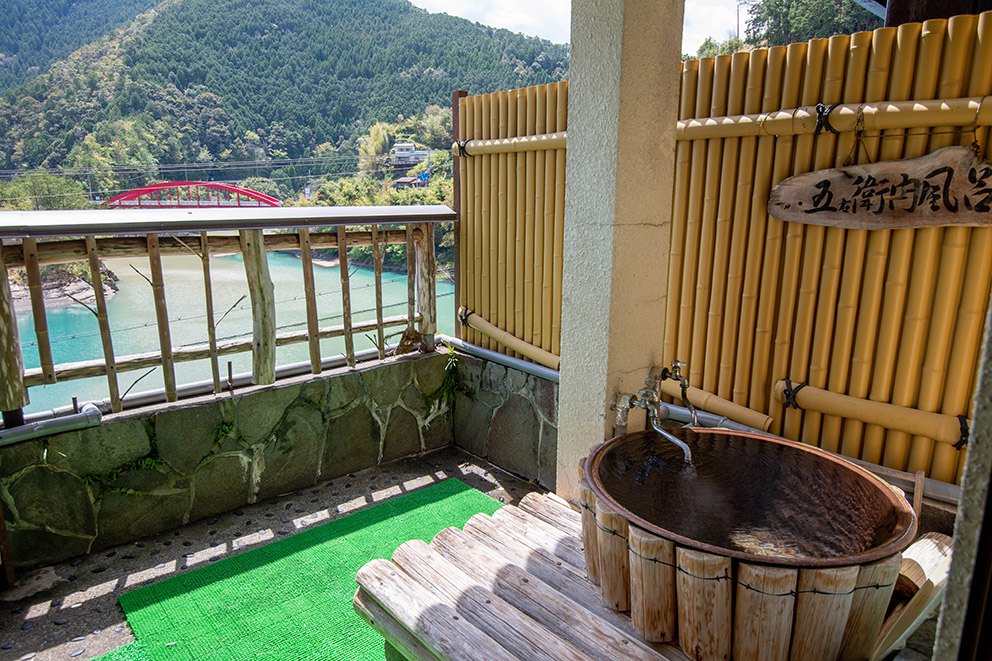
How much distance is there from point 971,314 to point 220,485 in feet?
13.8

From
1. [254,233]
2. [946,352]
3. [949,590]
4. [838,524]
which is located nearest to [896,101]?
[946,352]

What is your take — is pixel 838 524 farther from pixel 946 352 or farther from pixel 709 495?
pixel 946 352

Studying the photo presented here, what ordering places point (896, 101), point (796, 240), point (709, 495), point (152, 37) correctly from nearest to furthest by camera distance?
point (709, 495)
point (896, 101)
point (796, 240)
point (152, 37)

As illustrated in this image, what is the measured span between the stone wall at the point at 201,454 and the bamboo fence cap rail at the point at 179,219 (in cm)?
111

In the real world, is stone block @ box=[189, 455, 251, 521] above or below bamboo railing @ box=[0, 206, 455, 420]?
below

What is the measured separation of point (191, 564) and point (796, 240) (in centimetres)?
374

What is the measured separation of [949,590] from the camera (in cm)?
56

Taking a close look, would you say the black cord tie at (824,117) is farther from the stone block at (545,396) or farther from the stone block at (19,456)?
the stone block at (19,456)

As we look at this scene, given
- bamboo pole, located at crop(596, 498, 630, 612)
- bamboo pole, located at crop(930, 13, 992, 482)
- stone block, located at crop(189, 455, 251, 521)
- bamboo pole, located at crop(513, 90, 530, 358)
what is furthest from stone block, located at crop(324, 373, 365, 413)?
bamboo pole, located at crop(930, 13, 992, 482)

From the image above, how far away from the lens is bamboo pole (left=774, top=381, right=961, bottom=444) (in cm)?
266

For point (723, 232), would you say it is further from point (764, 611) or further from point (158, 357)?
point (158, 357)

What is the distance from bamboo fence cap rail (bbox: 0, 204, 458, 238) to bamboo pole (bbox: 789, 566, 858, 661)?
3391mm

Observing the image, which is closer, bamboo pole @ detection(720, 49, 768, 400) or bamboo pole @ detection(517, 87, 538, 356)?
bamboo pole @ detection(720, 49, 768, 400)

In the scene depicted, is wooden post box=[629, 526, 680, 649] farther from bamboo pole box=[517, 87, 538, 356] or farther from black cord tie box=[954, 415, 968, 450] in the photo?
bamboo pole box=[517, 87, 538, 356]
